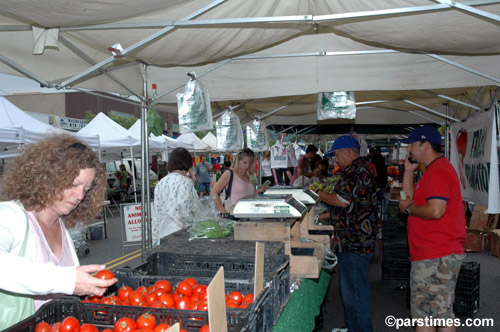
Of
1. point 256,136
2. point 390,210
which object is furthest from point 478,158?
point 256,136

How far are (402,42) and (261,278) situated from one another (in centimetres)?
276

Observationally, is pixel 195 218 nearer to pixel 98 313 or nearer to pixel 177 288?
pixel 177 288

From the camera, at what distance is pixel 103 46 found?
3.67 m

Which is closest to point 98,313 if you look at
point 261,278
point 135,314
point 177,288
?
point 135,314

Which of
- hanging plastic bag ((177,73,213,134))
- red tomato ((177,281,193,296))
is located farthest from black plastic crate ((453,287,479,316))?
red tomato ((177,281,193,296))

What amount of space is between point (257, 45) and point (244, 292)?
2.67 meters

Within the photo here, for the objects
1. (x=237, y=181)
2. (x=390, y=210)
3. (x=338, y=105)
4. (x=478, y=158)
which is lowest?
(x=390, y=210)

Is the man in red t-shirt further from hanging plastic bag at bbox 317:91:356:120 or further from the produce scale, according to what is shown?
hanging plastic bag at bbox 317:91:356:120

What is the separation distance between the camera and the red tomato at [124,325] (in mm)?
1643

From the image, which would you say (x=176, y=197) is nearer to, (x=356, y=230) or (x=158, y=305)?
(x=356, y=230)

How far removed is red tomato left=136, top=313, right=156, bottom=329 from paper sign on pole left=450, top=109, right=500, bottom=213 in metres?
4.88

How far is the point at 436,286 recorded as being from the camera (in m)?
3.35

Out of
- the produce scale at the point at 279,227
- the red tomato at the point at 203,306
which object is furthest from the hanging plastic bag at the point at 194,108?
the red tomato at the point at 203,306

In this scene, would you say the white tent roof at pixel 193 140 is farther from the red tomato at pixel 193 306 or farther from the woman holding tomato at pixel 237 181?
the red tomato at pixel 193 306
